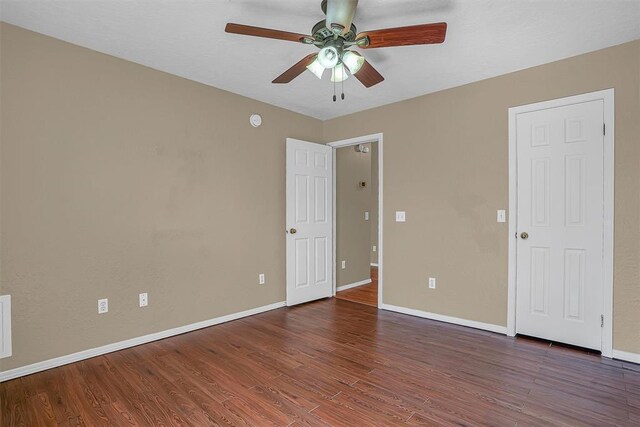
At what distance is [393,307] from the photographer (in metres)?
3.91

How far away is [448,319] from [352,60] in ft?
9.05

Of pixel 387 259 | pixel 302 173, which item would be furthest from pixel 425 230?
pixel 302 173

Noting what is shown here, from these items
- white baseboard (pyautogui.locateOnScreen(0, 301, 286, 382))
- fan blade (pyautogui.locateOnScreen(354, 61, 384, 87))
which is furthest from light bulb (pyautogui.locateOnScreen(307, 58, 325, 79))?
white baseboard (pyautogui.locateOnScreen(0, 301, 286, 382))

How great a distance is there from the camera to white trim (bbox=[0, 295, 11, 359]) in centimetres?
224

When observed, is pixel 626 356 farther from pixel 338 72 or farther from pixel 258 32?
pixel 258 32

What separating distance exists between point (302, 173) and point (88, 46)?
243 centimetres

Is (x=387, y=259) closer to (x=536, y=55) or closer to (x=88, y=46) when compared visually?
(x=536, y=55)

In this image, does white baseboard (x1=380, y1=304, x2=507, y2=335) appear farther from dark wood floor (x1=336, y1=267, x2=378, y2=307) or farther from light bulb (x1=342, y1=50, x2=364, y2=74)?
light bulb (x1=342, y1=50, x2=364, y2=74)

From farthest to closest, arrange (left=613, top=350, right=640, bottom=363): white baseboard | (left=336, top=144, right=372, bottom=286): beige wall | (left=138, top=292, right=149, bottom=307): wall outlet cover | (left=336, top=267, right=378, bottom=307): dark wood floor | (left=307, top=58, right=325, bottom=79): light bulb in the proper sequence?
1. (left=336, top=144, right=372, bottom=286): beige wall
2. (left=336, top=267, right=378, bottom=307): dark wood floor
3. (left=138, top=292, right=149, bottom=307): wall outlet cover
4. (left=613, top=350, right=640, bottom=363): white baseboard
5. (left=307, top=58, right=325, bottom=79): light bulb

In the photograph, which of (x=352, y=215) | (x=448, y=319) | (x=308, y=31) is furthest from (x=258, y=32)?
(x=352, y=215)

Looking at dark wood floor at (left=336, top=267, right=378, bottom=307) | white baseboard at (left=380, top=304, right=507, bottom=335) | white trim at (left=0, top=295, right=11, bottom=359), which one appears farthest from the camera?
dark wood floor at (left=336, top=267, right=378, bottom=307)

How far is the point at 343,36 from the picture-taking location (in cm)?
212

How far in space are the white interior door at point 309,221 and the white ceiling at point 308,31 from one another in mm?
1179

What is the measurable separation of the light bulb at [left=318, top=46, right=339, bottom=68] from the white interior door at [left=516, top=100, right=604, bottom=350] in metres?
1.99
